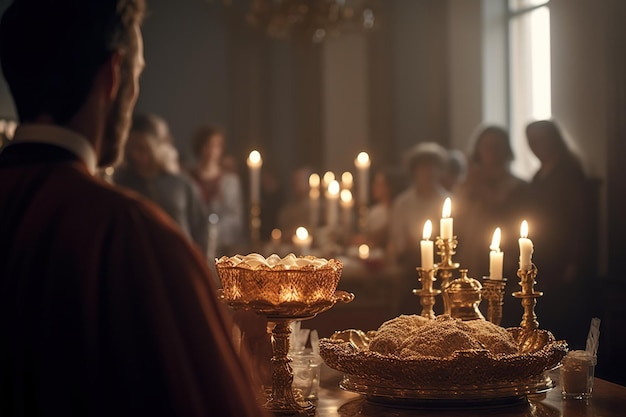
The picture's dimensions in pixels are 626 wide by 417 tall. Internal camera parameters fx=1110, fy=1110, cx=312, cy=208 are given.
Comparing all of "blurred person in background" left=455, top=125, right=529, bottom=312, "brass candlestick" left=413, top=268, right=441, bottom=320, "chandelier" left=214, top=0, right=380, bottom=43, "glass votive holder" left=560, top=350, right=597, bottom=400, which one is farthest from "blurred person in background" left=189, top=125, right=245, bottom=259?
"glass votive holder" left=560, top=350, right=597, bottom=400

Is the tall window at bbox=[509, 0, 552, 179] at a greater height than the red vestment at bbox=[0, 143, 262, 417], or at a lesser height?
greater

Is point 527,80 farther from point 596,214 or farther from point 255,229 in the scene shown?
point 255,229

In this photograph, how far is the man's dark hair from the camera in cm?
156

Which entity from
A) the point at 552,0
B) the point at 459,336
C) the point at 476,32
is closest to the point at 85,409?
the point at 459,336

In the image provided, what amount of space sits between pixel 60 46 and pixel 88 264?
319mm

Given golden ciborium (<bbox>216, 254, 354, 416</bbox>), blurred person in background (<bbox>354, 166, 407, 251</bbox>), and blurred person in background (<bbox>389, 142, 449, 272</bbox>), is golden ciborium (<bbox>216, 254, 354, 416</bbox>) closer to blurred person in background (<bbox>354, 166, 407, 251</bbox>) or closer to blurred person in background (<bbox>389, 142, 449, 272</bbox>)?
blurred person in background (<bbox>389, 142, 449, 272</bbox>)

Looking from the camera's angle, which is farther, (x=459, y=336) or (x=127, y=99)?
(x=459, y=336)

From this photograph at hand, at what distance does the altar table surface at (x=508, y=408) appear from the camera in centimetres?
227

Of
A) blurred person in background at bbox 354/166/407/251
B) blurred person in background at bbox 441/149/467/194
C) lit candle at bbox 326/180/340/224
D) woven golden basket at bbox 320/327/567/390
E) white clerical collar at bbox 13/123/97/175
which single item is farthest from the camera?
blurred person in background at bbox 354/166/407/251

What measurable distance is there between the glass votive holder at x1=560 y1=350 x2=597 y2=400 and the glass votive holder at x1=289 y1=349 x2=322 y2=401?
1.82 ft

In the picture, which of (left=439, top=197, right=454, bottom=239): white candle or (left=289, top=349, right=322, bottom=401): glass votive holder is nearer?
(left=289, top=349, right=322, bottom=401): glass votive holder

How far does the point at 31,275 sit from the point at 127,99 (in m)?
0.29

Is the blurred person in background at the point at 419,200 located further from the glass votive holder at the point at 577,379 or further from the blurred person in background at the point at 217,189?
the glass votive holder at the point at 577,379

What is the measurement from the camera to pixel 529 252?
2559 mm
